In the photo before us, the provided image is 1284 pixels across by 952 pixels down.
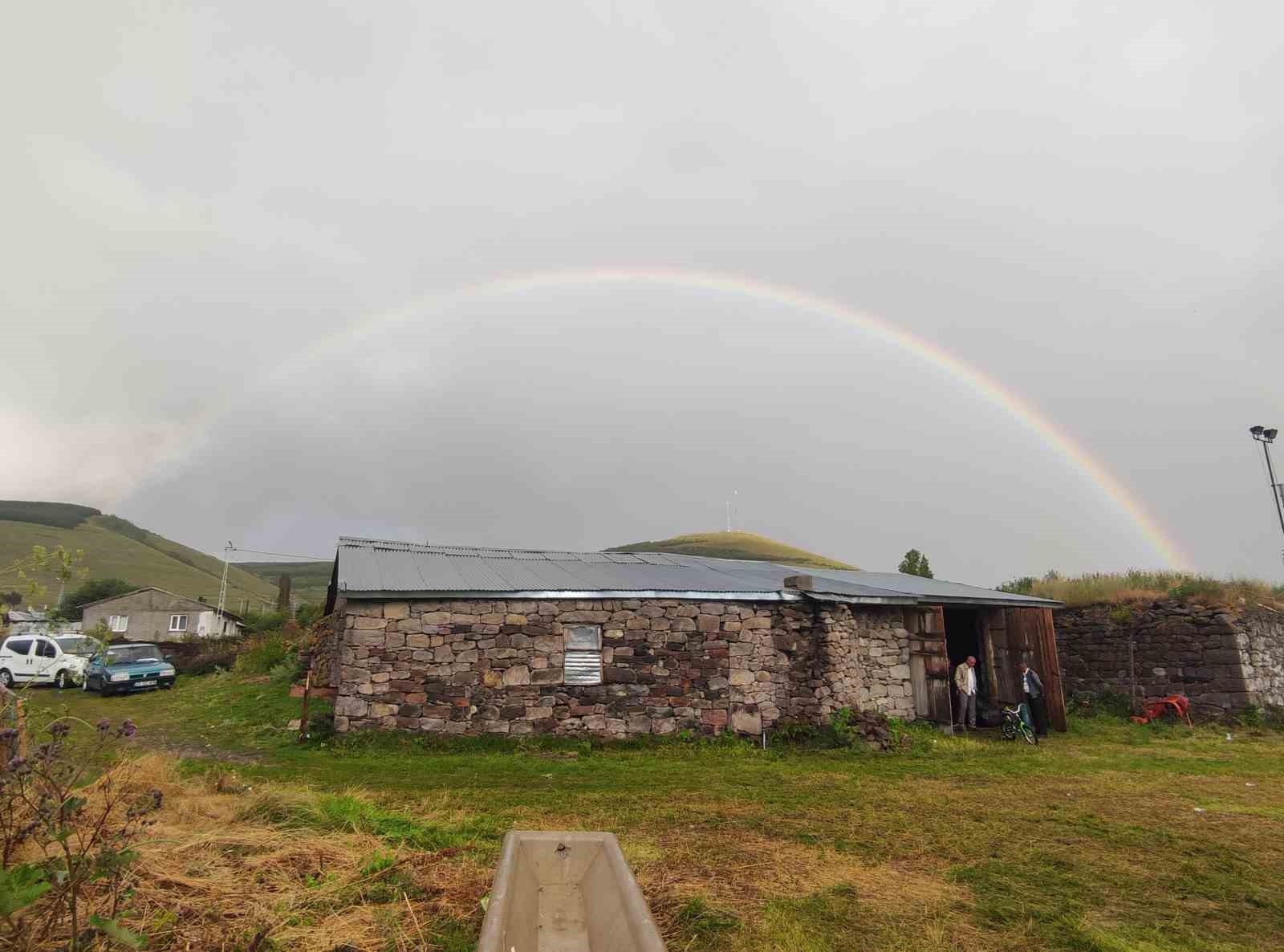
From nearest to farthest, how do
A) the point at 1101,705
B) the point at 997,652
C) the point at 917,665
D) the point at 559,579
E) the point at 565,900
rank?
the point at 565,900 → the point at 559,579 → the point at 917,665 → the point at 997,652 → the point at 1101,705

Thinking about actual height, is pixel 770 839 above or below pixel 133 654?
below

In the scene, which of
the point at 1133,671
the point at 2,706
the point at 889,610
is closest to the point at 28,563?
the point at 2,706

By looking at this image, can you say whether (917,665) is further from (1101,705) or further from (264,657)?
(264,657)

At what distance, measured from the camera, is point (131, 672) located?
1869 cm

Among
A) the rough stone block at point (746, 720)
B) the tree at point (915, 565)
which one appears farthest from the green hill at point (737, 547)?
the rough stone block at point (746, 720)

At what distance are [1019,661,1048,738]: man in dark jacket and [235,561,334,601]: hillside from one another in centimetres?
9316

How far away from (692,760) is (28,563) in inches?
367

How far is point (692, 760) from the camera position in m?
11.4

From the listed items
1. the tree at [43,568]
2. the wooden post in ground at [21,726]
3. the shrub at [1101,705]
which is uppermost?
the tree at [43,568]

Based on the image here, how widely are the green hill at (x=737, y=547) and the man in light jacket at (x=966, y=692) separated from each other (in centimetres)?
5704

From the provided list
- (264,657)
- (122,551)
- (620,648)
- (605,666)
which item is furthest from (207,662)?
(122,551)

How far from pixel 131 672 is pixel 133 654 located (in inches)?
35.9

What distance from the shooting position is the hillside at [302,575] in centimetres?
10346

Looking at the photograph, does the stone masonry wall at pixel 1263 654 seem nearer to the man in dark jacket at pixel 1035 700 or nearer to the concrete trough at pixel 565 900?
the man in dark jacket at pixel 1035 700
